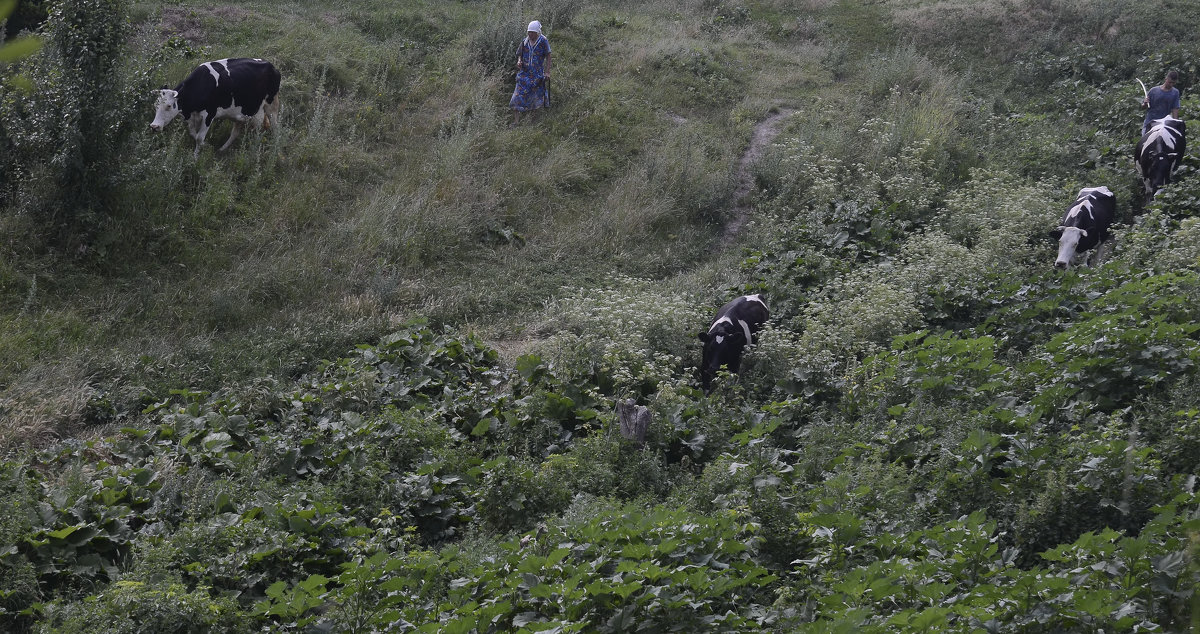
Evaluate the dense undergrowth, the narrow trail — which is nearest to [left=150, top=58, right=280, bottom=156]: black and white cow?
Result: the dense undergrowth

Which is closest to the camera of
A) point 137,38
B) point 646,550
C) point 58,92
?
point 646,550

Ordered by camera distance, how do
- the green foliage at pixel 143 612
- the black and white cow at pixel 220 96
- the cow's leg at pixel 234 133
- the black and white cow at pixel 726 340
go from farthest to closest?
the cow's leg at pixel 234 133 → the black and white cow at pixel 220 96 → the black and white cow at pixel 726 340 → the green foliage at pixel 143 612

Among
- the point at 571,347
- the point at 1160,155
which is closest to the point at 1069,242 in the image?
the point at 1160,155

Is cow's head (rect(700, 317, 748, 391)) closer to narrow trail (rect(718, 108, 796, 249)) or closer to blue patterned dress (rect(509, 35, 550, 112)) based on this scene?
narrow trail (rect(718, 108, 796, 249))

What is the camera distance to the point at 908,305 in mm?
9062

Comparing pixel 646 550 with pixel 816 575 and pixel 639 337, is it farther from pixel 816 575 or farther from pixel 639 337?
pixel 639 337

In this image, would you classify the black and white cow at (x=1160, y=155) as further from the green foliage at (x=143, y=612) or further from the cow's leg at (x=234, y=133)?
the cow's leg at (x=234, y=133)

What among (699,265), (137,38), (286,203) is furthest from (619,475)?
(137,38)

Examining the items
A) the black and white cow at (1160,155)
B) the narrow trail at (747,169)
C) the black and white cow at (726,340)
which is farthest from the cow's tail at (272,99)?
the black and white cow at (1160,155)

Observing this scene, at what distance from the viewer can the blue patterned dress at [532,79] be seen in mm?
15234

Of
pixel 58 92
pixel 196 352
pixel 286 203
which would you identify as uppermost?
pixel 58 92

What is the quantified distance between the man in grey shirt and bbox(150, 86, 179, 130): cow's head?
1295cm

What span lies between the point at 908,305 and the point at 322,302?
6139 millimetres

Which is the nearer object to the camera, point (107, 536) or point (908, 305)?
point (107, 536)
